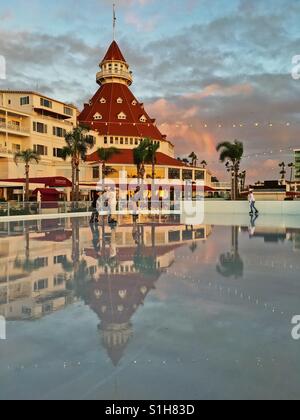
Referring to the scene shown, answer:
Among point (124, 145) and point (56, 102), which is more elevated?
point (56, 102)

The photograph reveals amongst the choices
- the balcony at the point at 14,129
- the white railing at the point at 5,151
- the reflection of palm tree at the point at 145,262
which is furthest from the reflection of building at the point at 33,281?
the balcony at the point at 14,129

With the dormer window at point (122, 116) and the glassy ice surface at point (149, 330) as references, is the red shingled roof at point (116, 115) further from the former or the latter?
the glassy ice surface at point (149, 330)

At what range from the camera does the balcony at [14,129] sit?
3914 cm

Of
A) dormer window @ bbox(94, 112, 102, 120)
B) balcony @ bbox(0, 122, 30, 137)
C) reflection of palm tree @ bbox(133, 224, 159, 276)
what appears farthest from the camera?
dormer window @ bbox(94, 112, 102, 120)

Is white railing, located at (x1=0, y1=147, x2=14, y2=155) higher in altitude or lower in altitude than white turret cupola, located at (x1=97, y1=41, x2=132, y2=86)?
lower

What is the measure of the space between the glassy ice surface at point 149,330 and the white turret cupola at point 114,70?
66263 millimetres

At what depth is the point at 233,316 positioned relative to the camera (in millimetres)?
4609

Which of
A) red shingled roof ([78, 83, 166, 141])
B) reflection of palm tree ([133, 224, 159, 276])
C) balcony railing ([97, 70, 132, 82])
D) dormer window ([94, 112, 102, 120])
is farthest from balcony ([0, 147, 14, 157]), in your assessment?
balcony railing ([97, 70, 132, 82])

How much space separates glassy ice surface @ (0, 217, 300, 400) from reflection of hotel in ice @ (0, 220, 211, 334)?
26 millimetres

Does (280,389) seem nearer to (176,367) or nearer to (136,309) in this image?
(176,367)

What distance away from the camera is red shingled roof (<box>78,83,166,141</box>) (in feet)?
193

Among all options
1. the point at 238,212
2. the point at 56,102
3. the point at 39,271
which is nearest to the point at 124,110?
the point at 56,102

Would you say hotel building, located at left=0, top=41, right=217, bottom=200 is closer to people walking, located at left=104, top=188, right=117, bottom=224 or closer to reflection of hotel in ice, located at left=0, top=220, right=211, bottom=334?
people walking, located at left=104, top=188, right=117, bottom=224

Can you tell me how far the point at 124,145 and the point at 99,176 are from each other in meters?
11.0
